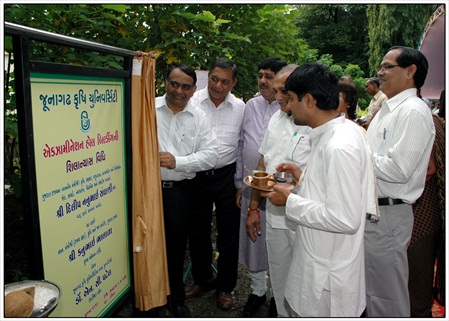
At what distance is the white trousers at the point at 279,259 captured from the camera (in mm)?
2807

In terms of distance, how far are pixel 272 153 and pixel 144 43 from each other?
202cm

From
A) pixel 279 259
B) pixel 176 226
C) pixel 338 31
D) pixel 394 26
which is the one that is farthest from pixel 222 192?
pixel 338 31

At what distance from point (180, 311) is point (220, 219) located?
859mm

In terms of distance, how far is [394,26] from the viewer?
2145 centimetres

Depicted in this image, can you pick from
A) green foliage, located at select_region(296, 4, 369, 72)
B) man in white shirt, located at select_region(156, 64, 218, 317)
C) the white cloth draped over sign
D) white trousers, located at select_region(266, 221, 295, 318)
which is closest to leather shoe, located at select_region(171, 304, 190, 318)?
man in white shirt, located at select_region(156, 64, 218, 317)

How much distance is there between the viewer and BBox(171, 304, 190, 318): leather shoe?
3227 millimetres

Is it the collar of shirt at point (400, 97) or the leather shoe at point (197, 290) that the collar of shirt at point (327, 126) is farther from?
the leather shoe at point (197, 290)

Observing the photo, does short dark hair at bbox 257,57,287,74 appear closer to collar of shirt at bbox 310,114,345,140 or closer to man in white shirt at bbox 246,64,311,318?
man in white shirt at bbox 246,64,311,318

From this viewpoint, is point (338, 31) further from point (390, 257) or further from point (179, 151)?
point (390, 257)

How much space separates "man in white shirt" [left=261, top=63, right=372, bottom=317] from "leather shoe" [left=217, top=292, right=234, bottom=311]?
1511 millimetres

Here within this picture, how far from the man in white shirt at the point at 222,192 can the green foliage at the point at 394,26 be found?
20.5 meters

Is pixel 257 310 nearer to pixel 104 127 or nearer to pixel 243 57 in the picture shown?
pixel 104 127

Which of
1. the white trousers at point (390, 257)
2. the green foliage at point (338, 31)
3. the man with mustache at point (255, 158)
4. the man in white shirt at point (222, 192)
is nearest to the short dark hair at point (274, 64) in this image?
the man with mustache at point (255, 158)

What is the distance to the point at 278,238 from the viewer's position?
9.23 ft
